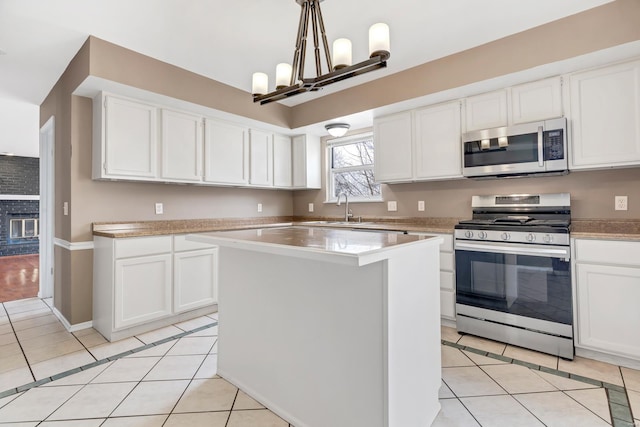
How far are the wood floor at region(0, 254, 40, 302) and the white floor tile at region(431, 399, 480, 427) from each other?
16.3 ft

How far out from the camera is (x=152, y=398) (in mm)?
1843

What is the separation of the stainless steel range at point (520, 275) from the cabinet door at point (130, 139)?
303 centimetres

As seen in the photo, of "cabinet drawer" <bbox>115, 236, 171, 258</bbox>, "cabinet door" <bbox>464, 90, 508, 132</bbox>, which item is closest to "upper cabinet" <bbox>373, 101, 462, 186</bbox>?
"cabinet door" <bbox>464, 90, 508, 132</bbox>

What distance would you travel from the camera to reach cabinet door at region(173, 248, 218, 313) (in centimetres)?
306

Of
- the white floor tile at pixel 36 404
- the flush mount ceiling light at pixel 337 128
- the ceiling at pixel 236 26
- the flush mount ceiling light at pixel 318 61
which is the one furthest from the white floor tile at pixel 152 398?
the flush mount ceiling light at pixel 337 128

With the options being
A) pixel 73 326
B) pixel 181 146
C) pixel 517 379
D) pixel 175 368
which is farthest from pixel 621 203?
pixel 73 326

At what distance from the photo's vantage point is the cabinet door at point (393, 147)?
3.42m

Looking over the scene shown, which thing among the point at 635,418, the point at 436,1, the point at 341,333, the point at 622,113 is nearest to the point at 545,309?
the point at 635,418

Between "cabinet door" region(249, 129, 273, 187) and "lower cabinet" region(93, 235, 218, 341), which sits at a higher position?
"cabinet door" region(249, 129, 273, 187)

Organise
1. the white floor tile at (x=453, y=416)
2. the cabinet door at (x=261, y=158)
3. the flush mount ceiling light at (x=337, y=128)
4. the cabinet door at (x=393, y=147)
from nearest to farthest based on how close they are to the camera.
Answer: the white floor tile at (x=453, y=416)
the cabinet door at (x=393, y=147)
the flush mount ceiling light at (x=337, y=128)
the cabinet door at (x=261, y=158)

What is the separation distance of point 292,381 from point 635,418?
1806mm

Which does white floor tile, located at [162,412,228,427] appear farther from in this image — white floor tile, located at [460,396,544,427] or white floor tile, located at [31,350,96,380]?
white floor tile, located at [460,396,544,427]

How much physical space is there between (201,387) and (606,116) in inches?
135

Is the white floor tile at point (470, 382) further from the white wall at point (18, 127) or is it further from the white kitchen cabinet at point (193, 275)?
the white wall at point (18, 127)
